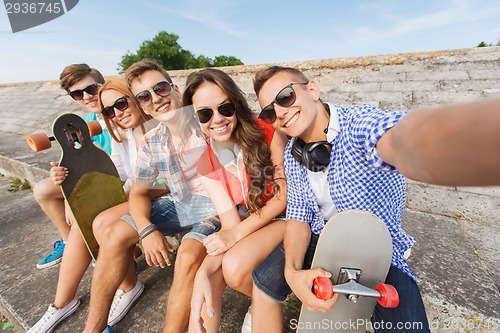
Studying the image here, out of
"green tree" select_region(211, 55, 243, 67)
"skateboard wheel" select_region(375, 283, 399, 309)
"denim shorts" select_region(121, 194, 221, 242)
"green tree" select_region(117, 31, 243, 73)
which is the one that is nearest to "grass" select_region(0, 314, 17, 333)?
"denim shorts" select_region(121, 194, 221, 242)

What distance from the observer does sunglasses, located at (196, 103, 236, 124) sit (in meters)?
1.49

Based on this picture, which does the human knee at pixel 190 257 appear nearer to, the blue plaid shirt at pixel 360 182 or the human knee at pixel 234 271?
the human knee at pixel 234 271

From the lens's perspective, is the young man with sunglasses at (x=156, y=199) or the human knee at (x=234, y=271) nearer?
Result: the human knee at (x=234, y=271)

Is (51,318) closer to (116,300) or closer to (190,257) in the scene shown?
(116,300)

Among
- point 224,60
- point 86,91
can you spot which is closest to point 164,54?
point 224,60

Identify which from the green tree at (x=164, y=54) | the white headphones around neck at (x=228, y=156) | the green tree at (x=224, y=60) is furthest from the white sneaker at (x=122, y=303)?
the green tree at (x=224, y=60)

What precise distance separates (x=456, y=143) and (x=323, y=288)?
0.77m

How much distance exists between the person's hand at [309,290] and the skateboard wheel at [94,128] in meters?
2.18

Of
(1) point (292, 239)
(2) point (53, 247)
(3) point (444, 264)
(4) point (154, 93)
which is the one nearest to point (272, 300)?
(1) point (292, 239)

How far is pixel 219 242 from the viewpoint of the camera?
4.51ft

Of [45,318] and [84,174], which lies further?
[84,174]

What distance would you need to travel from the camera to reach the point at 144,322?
166 cm

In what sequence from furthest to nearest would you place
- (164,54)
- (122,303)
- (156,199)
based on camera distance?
(164,54), (156,199), (122,303)

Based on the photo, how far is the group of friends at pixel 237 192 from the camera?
1137 mm
